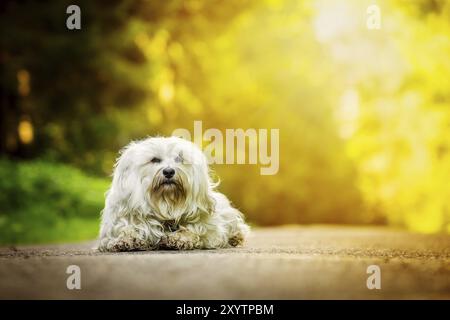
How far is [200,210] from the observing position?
7.28m

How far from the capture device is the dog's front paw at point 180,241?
6949 millimetres

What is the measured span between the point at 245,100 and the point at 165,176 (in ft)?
67.8

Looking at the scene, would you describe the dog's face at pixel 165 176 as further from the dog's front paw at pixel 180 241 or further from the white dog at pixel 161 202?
the dog's front paw at pixel 180 241

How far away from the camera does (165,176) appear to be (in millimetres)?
6977

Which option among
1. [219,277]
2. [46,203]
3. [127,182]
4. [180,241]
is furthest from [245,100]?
[219,277]

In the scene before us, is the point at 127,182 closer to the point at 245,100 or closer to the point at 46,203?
the point at 46,203

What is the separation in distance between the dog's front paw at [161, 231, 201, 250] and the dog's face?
0.66 feet

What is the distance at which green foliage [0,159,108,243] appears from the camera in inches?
623

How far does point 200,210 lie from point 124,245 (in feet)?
2.76

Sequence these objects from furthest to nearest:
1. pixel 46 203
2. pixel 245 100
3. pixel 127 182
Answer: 1. pixel 245 100
2. pixel 46 203
3. pixel 127 182

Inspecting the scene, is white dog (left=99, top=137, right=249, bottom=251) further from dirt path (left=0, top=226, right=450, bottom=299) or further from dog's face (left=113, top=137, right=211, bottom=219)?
dirt path (left=0, top=226, right=450, bottom=299)

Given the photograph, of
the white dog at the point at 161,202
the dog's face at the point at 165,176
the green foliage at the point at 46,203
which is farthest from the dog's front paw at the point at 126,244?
the green foliage at the point at 46,203

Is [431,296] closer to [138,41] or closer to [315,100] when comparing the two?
[138,41]

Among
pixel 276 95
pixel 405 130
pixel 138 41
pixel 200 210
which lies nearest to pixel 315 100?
pixel 276 95
